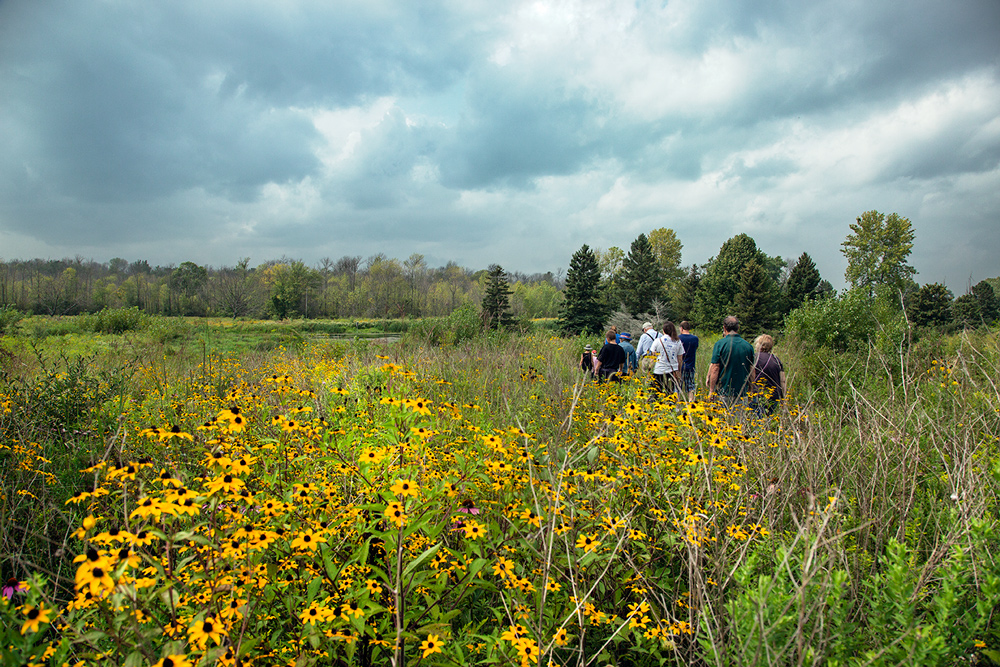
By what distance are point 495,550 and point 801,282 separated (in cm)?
4645

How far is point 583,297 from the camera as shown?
36.7 meters

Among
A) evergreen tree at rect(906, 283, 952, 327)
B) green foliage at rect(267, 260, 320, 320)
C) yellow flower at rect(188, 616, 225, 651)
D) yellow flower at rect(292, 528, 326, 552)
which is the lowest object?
yellow flower at rect(188, 616, 225, 651)

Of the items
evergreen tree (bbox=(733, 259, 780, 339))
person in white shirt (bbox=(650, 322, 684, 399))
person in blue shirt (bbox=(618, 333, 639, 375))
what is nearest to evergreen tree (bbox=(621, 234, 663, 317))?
evergreen tree (bbox=(733, 259, 780, 339))

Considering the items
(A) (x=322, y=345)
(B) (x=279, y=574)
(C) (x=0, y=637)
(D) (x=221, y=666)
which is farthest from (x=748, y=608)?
(A) (x=322, y=345)

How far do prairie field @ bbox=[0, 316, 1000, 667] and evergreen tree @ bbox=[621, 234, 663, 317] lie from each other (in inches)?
1553

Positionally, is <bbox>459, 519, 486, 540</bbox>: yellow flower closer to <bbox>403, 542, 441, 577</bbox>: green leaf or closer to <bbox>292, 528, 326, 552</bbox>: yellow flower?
<bbox>403, 542, 441, 577</bbox>: green leaf

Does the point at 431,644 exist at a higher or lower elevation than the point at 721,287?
lower

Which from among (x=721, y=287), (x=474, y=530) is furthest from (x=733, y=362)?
(x=721, y=287)

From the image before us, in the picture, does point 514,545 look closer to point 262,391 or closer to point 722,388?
point 262,391

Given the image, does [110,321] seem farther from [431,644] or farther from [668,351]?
[431,644]

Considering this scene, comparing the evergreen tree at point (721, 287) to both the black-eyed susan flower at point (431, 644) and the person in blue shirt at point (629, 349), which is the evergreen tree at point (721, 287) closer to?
the person in blue shirt at point (629, 349)

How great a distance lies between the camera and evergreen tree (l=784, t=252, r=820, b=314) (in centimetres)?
3903

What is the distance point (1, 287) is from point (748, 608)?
63.9 m

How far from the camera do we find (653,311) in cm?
4191
